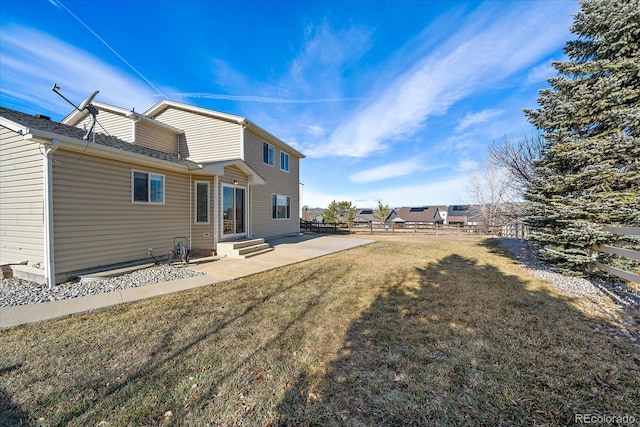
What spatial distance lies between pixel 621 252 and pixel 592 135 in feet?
10.6

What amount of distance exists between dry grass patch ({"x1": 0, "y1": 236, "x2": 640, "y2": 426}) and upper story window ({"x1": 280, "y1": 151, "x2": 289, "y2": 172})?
11168 mm

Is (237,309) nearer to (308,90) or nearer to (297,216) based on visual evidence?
(297,216)

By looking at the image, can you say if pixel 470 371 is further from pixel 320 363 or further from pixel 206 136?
pixel 206 136

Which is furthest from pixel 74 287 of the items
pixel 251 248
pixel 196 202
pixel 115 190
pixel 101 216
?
pixel 251 248

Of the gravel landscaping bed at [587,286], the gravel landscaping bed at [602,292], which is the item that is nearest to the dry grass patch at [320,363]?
the gravel landscaping bed at [602,292]

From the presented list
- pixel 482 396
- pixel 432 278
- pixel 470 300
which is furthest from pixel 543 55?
pixel 482 396

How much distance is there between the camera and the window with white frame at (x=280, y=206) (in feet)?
46.2

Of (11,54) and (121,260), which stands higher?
(11,54)

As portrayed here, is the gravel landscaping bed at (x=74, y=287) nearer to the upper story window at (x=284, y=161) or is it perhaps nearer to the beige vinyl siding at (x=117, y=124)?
the beige vinyl siding at (x=117, y=124)

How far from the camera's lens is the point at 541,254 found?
7.21m

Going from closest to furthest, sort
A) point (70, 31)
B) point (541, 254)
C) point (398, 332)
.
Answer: point (398, 332), point (541, 254), point (70, 31)

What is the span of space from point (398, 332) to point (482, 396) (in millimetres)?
1277

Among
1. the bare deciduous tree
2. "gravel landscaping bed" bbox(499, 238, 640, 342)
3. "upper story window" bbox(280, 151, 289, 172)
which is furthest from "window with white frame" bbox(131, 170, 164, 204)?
the bare deciduous tree

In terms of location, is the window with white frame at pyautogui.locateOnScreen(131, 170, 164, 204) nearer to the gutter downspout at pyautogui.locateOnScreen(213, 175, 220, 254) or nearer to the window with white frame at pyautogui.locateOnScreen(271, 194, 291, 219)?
the gutter downspout at pyautogui.locateOnScreen(213, 175, 220, 254)
